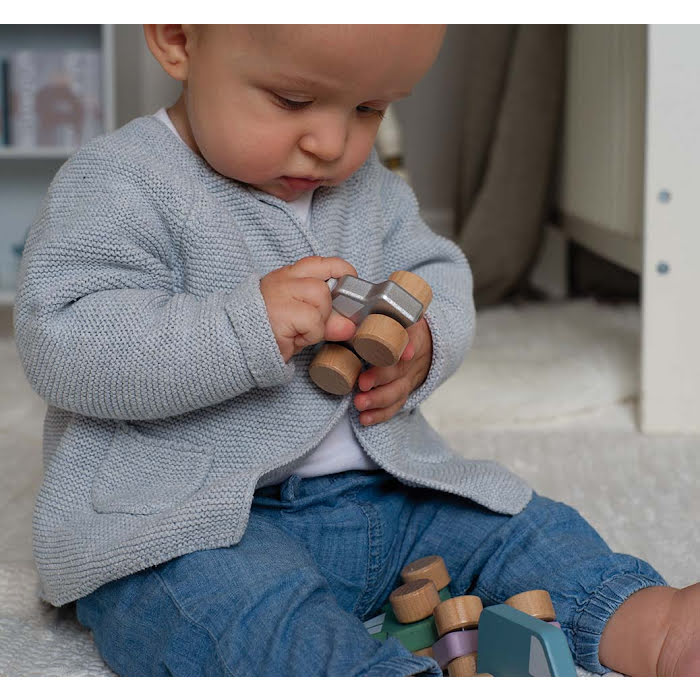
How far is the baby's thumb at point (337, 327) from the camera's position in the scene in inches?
27.4

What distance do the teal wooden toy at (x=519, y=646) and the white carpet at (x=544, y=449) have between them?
266mm

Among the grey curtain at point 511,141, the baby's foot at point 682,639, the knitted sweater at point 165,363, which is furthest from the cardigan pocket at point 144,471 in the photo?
the grey curtain at point 511,141

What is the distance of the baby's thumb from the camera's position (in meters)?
0.70

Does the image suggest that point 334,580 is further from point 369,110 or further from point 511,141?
point 511,141

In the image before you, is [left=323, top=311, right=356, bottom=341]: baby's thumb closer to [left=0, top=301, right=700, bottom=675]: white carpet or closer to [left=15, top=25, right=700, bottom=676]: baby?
[left=15, top=25, right=700, bottom=676]: baby

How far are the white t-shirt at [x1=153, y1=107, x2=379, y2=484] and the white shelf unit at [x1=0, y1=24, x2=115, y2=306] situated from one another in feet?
3.80

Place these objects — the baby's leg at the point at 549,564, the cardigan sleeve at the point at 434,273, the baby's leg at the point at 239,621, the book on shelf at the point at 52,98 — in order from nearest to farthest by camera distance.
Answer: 1. the baby's leg at the point at 239,621
2. the baby's leg at the point at 549,564
3. the cardigan sleeve at the point at 434,273
4. the book on shelf at the point at 52,98

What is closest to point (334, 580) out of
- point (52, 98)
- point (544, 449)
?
point (544, 449)

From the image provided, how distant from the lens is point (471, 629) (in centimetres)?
70

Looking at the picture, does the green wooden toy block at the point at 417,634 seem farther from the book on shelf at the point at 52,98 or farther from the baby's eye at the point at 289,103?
the book on shelf at the point at 52,98

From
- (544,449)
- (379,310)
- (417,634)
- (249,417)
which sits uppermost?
(379,310)

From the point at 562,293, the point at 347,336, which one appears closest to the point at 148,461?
the point at 347,336

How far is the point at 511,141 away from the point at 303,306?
145 cm

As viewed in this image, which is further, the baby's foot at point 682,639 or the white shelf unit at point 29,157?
the white shelf unit at point 29,157
